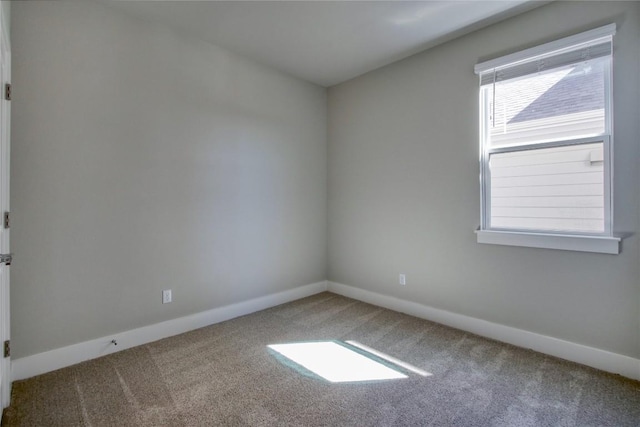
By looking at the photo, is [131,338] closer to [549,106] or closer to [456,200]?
[456,200]

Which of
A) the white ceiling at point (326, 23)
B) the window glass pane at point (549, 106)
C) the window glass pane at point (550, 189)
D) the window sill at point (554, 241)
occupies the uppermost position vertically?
the white ceiling at point (326, 23)

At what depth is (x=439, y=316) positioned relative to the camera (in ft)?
9.93

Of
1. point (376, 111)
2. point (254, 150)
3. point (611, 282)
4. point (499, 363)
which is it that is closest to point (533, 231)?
point (611, 282)

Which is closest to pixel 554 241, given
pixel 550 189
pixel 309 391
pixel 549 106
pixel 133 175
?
pixel 550 189

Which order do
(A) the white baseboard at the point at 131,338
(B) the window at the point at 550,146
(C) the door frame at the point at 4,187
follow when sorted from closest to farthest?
(C) the door frame at the point at 4,187 < (A) the white baseboard at the point at 131,338 < (B) the window at the point at 550,146

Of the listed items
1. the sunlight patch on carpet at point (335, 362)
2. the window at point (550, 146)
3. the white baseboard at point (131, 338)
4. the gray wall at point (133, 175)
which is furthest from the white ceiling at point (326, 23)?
the sunlight patch on carpet at point (335, 362)

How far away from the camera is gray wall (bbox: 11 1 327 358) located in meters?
2.09

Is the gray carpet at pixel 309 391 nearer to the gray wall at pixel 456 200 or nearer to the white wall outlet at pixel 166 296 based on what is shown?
the white wall outlet at pixel 166 296

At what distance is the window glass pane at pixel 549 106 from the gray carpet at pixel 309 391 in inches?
68.9

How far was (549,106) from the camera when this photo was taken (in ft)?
7.90

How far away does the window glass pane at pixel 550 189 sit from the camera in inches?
87.5

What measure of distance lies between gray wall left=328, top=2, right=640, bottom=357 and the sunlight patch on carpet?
1122mm

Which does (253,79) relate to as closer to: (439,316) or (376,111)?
(376,111)

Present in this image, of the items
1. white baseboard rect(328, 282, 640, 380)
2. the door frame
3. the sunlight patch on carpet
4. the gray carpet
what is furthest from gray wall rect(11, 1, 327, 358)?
white baseboard rect(328, 282, 640, 380)
